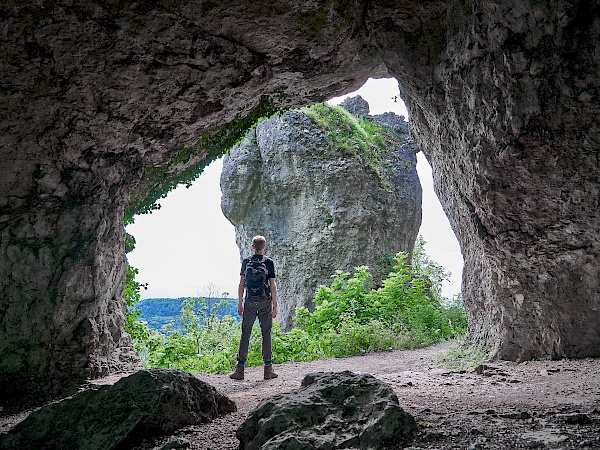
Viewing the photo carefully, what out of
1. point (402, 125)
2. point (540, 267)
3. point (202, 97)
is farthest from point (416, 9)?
point (402, 125)

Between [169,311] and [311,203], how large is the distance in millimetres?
5815

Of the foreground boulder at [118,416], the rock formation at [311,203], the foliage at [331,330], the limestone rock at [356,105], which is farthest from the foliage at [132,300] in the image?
the limestone rock at [356,105]

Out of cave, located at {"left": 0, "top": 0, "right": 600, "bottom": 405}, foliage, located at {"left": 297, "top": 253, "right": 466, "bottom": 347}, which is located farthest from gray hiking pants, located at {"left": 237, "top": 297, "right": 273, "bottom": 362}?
foliage, located at {"left": 297, "top": 253, "right": 466, "bottom": 347}

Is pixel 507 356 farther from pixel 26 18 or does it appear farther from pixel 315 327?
pixel 26 18

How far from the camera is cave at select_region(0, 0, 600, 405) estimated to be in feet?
15.8

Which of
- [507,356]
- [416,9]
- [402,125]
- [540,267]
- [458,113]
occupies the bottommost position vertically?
[507,356]

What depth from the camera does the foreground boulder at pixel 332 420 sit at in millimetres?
2660

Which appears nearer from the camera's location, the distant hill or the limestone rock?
the distant hill

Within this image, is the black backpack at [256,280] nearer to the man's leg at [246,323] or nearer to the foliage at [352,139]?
the man's leg at [246,323]

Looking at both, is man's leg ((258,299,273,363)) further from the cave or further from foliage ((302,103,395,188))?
foliage ((302,103,395,188))

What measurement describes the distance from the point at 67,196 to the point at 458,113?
506 cm

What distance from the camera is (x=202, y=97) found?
6.18 metres

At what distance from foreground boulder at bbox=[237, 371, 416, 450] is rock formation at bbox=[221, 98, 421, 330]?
10.5 meters

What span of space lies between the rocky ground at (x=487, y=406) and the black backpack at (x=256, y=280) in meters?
1.24
